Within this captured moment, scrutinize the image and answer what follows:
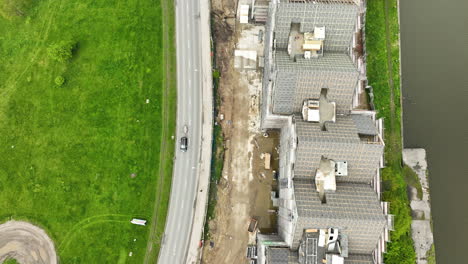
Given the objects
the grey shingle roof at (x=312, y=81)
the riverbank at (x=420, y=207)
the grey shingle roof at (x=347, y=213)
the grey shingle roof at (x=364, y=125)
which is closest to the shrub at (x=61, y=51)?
the grey shingle roof at (x=312, y=81)

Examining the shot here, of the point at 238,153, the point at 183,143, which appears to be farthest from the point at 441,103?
the point at 183,143

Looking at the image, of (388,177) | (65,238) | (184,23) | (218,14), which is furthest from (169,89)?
(388,177)

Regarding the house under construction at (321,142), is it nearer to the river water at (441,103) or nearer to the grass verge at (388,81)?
the grass verge at (388,81)

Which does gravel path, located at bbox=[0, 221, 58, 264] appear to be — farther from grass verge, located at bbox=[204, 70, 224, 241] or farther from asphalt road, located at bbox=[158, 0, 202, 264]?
grass verge, located at bbox=[204, 70, 224, 241]

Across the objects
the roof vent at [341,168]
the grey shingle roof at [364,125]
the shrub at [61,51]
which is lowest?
the roof vent at [341,168]

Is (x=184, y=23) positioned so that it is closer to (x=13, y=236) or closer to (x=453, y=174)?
(x=13, y=236)
